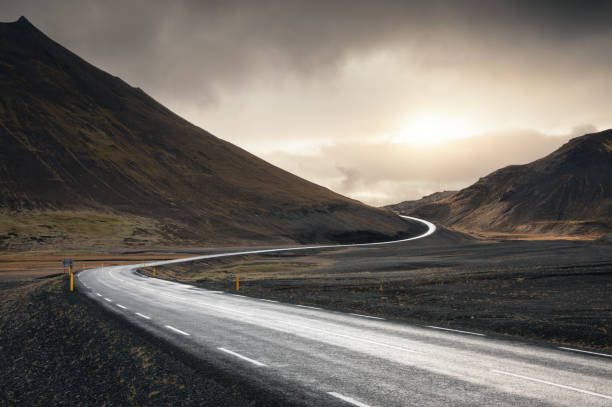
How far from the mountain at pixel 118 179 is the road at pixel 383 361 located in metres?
83.1

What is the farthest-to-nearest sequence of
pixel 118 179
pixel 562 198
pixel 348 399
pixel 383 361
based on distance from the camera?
pixel 562 198, pixel 118 179, pixel 383 361, pixel 348 399

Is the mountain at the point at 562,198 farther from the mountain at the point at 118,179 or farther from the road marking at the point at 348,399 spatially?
the road marking at the point at 348,399

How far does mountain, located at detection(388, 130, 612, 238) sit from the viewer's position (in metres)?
154

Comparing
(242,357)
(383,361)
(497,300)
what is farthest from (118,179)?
(383,361)

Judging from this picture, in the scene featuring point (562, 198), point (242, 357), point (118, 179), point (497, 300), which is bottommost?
point (497, 300)

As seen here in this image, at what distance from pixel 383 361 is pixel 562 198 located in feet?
612

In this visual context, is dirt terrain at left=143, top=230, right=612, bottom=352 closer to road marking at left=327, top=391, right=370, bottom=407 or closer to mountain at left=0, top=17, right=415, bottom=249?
road marking at left=327, top=391, right=370, bottom=407

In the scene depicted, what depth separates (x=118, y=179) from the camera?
12381 centimetres

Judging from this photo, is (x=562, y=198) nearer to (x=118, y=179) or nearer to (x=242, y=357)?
(x=118, y=179)

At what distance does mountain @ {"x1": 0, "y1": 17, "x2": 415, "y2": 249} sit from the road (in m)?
83.1

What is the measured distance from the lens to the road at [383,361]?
679 centimetres

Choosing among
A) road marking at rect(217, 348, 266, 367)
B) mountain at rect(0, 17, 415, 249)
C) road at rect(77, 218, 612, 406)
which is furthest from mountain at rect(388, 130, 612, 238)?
road marking at rect(217, 348, 266, 367)

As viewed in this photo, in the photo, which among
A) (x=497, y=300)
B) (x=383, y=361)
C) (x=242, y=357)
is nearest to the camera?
(x=383, y=361)

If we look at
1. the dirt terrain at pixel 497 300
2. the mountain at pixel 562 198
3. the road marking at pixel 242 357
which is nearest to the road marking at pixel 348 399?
the road marking at pixel 242 357
